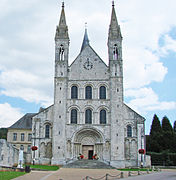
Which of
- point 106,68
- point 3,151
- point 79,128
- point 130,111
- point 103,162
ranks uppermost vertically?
point 106,68

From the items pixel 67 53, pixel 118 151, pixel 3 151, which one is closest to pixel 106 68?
pixel 67 53

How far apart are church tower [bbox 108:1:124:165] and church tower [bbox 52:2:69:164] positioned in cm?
682

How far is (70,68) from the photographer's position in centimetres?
4091

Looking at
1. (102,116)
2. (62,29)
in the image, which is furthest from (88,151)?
(62,29)

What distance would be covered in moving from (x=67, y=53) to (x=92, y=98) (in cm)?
808

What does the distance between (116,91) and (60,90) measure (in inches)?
326

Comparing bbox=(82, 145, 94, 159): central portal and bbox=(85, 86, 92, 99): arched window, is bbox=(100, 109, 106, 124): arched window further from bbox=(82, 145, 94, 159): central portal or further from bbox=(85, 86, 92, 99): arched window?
bbox=(82, 145, 94, 159): central portal

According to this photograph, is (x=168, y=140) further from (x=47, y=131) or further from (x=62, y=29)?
(x=62, y=29)

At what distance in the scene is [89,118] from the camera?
1531 inches

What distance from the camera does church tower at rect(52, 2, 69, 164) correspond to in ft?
122

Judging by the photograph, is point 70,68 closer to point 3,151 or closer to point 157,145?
point 3,151

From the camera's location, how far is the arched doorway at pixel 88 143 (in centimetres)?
3803

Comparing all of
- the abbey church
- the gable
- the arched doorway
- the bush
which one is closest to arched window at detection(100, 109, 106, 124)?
the abbey church

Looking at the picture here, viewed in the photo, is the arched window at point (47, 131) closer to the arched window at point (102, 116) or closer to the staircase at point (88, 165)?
the staircase at point (88, 165)
